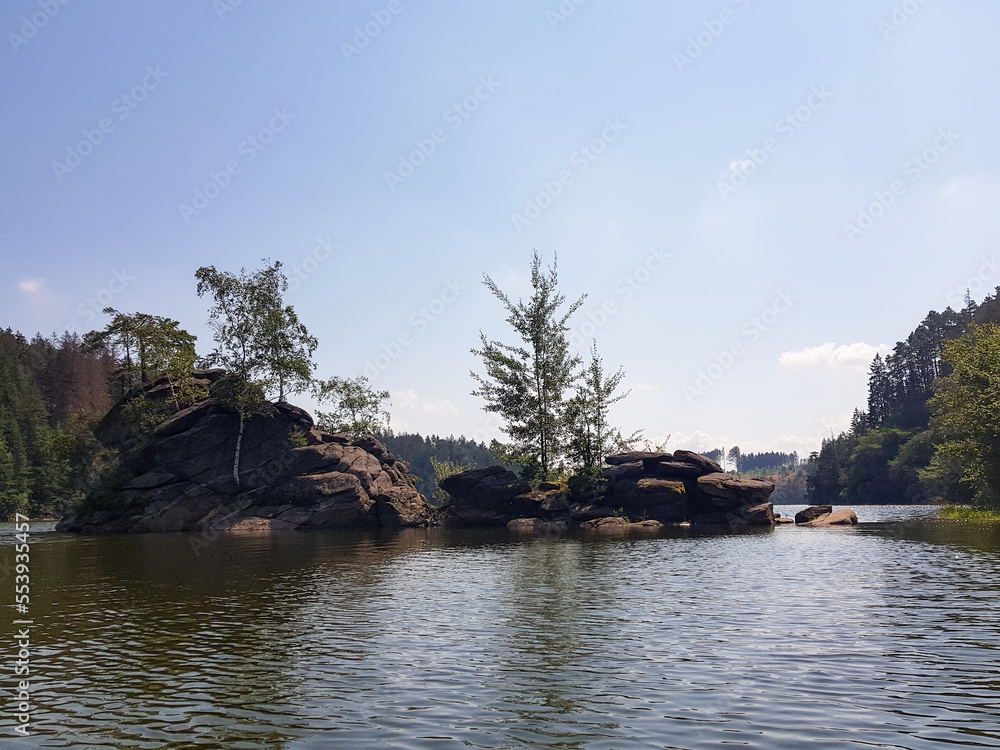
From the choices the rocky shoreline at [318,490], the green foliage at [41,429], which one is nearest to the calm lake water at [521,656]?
the rocky shoreline at [318,490]

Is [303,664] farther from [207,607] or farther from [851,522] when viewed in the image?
[851,522]

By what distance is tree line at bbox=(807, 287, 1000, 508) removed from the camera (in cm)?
6288

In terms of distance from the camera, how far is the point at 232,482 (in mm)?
73875

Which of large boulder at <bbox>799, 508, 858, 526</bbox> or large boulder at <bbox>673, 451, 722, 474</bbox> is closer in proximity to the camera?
large boulder at <bbox>799, 508, 858, 526</bbox>

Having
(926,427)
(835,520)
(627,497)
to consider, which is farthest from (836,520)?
(926,427)

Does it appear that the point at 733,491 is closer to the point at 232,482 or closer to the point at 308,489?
the point at 308,489

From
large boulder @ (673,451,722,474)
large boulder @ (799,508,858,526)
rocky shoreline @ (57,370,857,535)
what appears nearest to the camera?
large boulder @ (799,508,858,526)

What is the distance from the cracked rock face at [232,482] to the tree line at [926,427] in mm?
53438

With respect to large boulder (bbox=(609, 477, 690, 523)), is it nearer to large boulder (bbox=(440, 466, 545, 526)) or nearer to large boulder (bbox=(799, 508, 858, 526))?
large boulder (bbox=(440, 466, 545, 526))

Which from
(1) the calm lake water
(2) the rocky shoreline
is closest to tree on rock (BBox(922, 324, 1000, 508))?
(2) the rocky shoreline

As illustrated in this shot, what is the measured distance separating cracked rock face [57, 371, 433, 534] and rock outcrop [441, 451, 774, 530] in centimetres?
619

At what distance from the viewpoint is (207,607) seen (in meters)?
23.2

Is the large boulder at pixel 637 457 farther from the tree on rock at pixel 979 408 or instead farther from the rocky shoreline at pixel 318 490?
the tree on rock at pixel 979 408

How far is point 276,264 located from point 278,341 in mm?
9094
